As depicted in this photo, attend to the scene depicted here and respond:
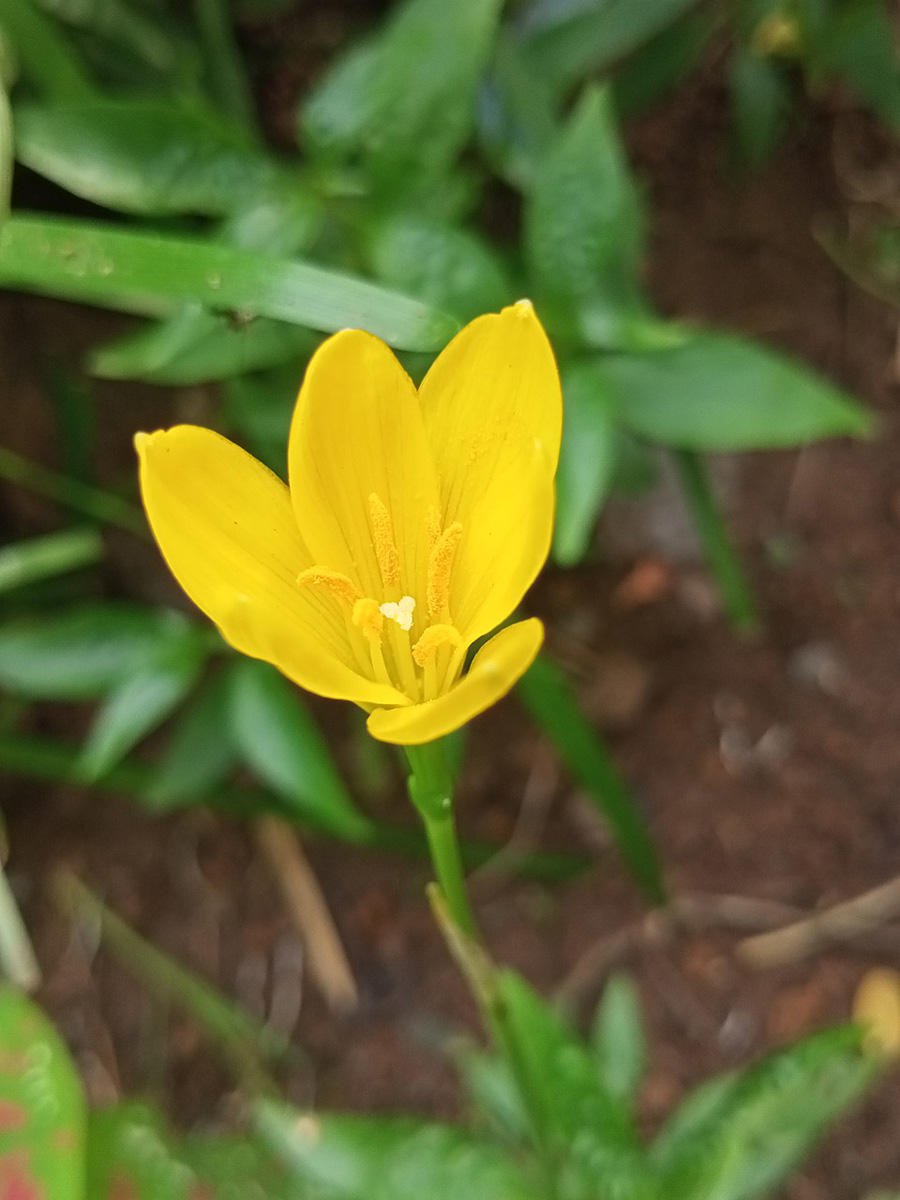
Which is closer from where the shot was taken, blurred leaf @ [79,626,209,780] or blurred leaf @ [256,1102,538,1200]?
blurred leaf @ [256,1102,538,1200]

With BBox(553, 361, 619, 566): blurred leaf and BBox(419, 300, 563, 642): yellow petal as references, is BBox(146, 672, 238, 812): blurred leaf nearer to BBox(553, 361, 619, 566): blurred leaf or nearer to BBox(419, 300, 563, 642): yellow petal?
BBox(553, 361, 619, 566): blurred leaf

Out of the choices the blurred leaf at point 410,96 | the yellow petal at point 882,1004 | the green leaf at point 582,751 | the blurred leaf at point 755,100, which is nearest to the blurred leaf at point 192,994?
the green leaf at point 582,751

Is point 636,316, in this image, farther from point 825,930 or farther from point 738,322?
point 825,930

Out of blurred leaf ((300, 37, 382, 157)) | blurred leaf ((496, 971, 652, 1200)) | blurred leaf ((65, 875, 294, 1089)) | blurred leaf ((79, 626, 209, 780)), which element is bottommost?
blurred leaf ((65, 875, 294, 1089))

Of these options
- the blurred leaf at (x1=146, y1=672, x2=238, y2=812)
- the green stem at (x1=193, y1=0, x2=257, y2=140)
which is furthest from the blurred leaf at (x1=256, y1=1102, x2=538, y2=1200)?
the green stem at (x1=193, y1=0, x2=257, y2=140)

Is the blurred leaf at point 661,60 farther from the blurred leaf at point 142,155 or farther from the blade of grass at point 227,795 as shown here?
the blade of grass at point 227,795

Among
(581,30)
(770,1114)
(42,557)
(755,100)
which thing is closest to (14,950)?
(42,557)

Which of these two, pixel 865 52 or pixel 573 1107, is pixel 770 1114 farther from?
pixel 865 52
